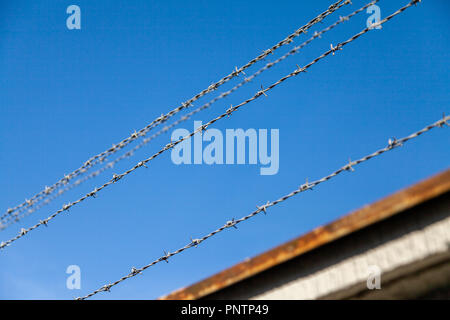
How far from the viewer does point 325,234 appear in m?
2.43

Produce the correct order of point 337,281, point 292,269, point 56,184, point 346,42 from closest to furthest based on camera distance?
point 337,281, point 292,269, point 346,42, point 56,184

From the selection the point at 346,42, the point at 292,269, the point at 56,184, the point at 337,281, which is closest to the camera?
the point at 337,281

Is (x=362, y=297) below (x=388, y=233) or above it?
below

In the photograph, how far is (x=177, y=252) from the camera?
429 cm

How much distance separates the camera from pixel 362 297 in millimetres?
2490

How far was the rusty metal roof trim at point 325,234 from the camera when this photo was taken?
87.4 inches

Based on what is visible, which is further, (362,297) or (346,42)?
(346,42)

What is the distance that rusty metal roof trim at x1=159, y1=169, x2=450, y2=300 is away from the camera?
222cm

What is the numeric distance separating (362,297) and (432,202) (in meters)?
0.69
